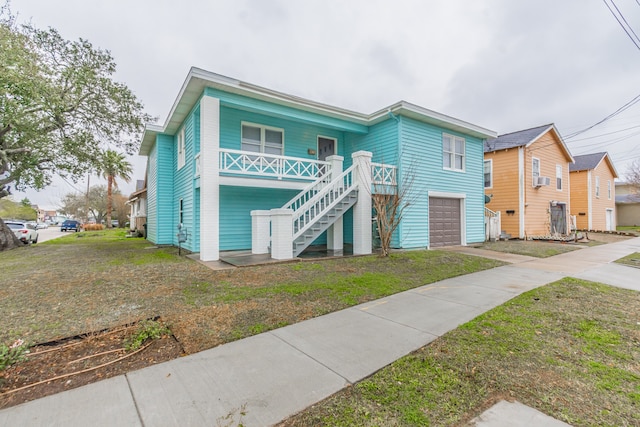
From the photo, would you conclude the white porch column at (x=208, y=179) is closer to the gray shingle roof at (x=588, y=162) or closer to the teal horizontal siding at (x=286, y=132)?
the teal horizontal siding at (x=286, y=132)

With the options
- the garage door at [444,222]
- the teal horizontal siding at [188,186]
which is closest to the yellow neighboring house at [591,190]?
the garage door at [444,222]

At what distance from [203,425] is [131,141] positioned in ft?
46.7

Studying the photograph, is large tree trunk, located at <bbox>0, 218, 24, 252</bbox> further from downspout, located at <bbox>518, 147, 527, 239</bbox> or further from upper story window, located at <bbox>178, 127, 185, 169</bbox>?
downspout, located at <bbox>518, 147, 527, 239</bbox>

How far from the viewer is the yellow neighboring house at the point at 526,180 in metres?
16.0

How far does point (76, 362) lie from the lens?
3.00 m

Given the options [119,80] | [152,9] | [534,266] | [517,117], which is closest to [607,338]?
[534,266]

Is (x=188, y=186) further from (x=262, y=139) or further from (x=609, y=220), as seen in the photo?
(x=609, y=220)

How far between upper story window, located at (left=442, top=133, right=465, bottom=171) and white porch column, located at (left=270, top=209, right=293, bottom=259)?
8023 millimetres

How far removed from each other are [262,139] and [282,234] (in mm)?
4712

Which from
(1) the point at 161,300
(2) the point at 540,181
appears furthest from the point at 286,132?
(2) the point at 540,181

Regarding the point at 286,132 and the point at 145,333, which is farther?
the point at 286,132

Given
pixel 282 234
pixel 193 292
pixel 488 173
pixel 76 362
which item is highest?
pixel 488 173

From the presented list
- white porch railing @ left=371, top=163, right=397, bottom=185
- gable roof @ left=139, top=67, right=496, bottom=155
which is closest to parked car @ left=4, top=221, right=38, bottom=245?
gable roof @ left=139, top=67, right=496, bottom=155

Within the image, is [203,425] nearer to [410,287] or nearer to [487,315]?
[487,315]
